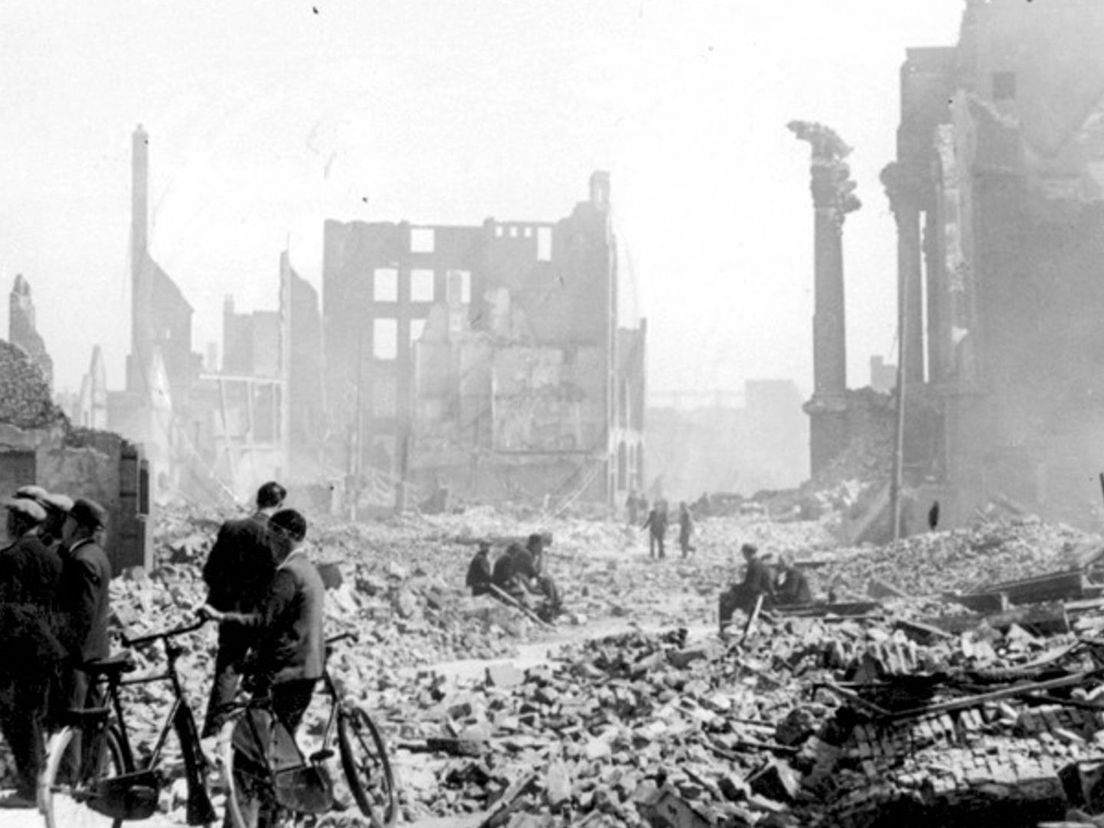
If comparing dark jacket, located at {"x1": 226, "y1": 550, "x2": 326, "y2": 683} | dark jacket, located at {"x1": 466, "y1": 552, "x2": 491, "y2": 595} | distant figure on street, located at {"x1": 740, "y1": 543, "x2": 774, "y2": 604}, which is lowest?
dark jacket, located at {"x1": 466, "y1": 552, "x2": 491, "y2": 595}

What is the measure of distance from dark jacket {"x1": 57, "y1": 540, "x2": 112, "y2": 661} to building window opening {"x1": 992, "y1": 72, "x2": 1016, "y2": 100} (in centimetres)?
3775

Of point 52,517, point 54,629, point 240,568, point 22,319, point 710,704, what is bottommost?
point 710,704

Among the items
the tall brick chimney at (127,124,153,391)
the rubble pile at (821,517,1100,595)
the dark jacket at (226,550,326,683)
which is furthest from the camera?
the tall brick chimney at (127,124,153,391)

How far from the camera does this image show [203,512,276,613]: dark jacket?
7137 mm

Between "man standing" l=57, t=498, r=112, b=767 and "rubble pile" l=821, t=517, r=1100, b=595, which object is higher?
"man standing" l=57, t=498, r=112, b=767

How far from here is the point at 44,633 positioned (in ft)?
21.1

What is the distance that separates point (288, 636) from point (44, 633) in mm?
1523

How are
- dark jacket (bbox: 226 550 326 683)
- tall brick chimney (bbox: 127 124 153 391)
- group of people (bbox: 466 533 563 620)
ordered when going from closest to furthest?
dark jacket (bbox: 226 550 326 683), group of people (bbox: 466 533 563 620), tall brick chimney (bbox: 127 124 153 391)

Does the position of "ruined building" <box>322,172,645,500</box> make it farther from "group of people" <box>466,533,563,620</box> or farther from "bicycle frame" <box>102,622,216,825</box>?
"bicycle frame" <box>102,622,216,825</box>

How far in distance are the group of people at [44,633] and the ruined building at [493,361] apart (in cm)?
4228

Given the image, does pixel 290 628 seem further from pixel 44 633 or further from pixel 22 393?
pixel 22 393

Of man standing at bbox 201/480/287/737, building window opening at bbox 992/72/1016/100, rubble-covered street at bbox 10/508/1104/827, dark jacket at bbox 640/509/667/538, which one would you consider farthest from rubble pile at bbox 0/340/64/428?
building window opening at bbox 992/72/1016/100

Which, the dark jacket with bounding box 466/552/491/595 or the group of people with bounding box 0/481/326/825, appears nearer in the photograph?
the group of people with bounding box 0/481/326/825

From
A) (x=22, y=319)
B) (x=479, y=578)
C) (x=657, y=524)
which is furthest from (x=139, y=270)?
(x=479, y=578)
